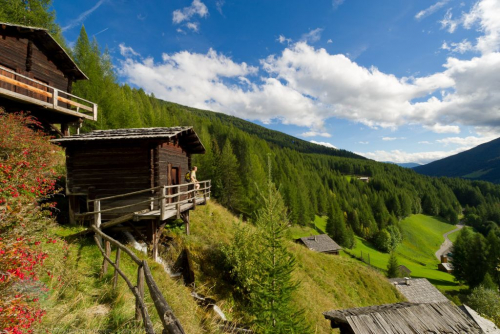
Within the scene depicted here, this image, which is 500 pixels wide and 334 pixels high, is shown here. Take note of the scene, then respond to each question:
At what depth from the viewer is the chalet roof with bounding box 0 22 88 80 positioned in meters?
14.9

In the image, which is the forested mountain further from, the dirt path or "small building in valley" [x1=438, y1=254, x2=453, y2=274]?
"small building in valley" [x1=438, y1=254, x2=453, y2=274]

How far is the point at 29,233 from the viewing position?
6.92 meters

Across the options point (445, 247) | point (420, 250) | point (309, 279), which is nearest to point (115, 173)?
point (309, 279)

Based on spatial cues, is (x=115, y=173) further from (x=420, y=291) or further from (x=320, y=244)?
(x=320, y=244)

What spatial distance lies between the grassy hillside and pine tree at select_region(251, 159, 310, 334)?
61709 millimetres

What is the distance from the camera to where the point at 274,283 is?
411 inches

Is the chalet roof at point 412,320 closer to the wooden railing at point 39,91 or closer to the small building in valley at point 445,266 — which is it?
the wooden railing at point 39,91

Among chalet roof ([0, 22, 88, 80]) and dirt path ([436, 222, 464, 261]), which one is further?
dirt path ([436, 222, 464, 261])

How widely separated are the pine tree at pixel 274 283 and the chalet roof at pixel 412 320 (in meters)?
2.17

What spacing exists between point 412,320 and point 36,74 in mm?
26491

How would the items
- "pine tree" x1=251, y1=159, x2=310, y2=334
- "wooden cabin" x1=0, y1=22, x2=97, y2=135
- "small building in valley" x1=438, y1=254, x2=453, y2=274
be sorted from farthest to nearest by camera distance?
"small building in valley" x1=438, y1=254, x2=453, y2=274 → "wooden cabin" x1=0, y1=22, x2=97, y2=135 → "pine tree" x1=251, y1=159, x2=310, y2=334

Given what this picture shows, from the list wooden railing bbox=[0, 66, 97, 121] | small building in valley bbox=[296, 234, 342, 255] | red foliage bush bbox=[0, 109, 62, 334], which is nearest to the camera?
red foliage bush bbox=[0, 109, 62, 334]

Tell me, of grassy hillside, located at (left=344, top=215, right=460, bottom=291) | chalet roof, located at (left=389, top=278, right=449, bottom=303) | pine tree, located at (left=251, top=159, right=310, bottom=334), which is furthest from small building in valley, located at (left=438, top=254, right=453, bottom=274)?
pine tree, located at (left=251, top=159, right=310, bottom=334)

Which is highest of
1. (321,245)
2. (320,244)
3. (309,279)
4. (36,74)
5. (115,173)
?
(36,74)
